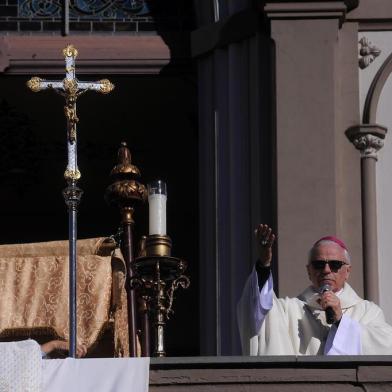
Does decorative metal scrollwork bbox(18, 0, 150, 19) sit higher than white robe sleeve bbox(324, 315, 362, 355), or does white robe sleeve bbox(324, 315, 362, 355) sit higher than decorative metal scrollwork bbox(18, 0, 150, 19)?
decorative metal scrollwork bbox(18, 0, 150, 19)

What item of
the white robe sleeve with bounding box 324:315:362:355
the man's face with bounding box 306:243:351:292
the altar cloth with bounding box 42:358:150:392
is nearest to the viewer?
the altar cloth with bounding box 42:358:150:392

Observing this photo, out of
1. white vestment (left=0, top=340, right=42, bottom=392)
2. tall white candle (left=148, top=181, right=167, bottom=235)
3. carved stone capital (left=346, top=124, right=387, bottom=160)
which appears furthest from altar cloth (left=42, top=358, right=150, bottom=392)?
carved stone capital (left=346, top=124, right=387, bottom=160)

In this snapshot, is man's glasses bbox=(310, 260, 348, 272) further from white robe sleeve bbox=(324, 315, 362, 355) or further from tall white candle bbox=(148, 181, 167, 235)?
tall white candle bbox=(148, 181, 167, 235)

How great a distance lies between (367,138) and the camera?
1738cm

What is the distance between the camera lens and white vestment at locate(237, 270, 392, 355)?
49.5 feet

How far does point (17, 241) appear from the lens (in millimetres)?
21109

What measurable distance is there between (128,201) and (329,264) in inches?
73.3

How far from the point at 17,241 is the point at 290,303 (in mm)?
5765

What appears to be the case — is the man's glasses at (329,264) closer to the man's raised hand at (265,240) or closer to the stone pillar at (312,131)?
the man's raised hand at (265,240)

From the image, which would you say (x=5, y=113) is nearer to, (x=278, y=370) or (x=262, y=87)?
(x=262, y=87)

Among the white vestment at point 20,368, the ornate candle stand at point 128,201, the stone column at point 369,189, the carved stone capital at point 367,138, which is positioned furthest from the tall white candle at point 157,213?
the carved stone capital at point 367,138

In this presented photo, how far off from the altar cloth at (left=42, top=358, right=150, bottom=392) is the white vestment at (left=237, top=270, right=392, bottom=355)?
3.39ft

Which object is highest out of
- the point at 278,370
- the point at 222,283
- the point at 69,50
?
the point at 69,50

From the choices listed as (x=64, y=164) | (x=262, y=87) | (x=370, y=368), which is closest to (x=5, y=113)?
(x=64, y=164)
